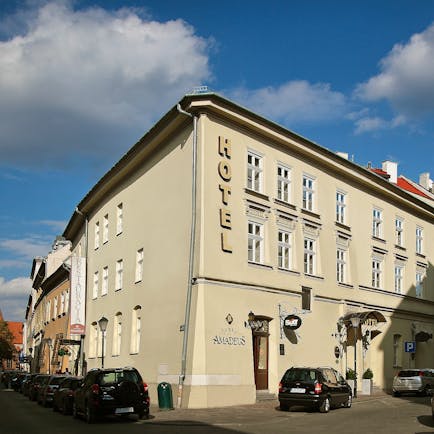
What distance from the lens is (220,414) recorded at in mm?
22562

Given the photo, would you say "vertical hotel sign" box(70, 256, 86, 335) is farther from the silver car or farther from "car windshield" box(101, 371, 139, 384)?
"car windshield" box(101, 371, 139, 384)

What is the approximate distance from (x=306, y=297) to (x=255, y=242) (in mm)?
4359

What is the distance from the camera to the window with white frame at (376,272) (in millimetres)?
37406

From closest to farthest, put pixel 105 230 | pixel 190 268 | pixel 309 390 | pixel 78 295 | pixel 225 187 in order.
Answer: pixel 309 390, pixel 190 268, pixel 225 187, pixel 105 230, pixel 78 295

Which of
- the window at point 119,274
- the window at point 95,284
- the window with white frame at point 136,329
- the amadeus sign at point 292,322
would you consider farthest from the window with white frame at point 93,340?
the amadeus sign at point 292,322

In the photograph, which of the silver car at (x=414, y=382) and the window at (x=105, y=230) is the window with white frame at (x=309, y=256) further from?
the window at (x=105, y=230)

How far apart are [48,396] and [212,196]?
11557mm

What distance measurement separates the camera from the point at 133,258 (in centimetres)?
3300

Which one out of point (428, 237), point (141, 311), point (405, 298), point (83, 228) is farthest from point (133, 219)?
point (428, 237)

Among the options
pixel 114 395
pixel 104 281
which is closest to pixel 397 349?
pixel 104 281

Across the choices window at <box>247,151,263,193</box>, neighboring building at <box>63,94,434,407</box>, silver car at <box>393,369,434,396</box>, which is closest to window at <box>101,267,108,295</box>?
neighboring building at <box>63,94,434,407</box>

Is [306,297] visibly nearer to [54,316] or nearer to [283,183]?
[283,183]

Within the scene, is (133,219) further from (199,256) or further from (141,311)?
(199,256)

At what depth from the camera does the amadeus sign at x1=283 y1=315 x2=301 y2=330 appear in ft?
94.3
